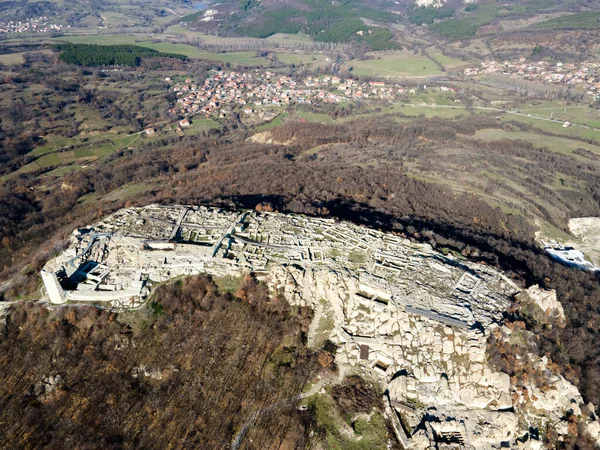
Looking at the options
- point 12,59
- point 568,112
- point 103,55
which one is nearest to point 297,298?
point 568,112

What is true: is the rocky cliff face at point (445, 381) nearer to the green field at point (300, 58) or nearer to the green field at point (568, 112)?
the green field at point (568, 112)

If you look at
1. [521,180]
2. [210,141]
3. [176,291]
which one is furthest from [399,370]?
[210,141]

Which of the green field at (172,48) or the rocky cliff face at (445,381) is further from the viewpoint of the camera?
the green field at (172,48)

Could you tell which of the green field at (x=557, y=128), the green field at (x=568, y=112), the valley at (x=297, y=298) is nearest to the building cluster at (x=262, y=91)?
the green field at (x=557, y=128)

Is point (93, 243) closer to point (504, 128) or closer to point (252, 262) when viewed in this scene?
point (252, 262)

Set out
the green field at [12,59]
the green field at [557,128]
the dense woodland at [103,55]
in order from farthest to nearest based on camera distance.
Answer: the dense woodland at [103,55] < the green field at [12,59] < the green field at [557,128]

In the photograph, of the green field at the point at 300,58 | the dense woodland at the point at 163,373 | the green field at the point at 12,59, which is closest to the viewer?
the dense woodland at the point at 163,373
